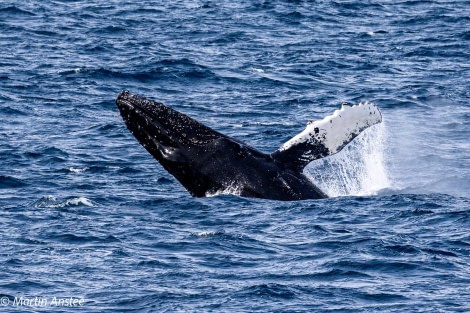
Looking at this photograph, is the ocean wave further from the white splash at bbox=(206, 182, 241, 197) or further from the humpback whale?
the white splash at bbox=(206, 182, 241, 197)

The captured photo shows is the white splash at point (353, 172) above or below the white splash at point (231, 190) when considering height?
below

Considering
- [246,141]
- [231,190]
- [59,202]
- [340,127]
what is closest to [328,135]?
[340,127]

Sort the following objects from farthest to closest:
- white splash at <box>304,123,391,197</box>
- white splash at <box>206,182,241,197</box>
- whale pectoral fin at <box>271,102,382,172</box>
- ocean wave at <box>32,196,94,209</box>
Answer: white splash at <box>304,123,391,197</box>, ocean wave at <box>32,196,94,209</box>, white splash at <box>206,182,241,197</box>, whale pectoral fin at <box>271,102,382,172</box>

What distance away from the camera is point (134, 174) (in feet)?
115

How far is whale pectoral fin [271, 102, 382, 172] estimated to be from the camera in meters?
27.0

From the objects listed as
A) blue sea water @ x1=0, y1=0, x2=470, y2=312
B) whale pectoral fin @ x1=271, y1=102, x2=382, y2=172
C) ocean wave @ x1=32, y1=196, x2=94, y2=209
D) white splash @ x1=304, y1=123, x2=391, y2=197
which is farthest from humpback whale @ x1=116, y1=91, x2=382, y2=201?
ocean wave @ x1=32, y1=196, x2=94, y2=209

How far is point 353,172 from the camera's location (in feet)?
113

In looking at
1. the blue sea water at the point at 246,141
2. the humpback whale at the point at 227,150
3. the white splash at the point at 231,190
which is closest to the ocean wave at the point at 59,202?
the blue sea water at the point at 246,141

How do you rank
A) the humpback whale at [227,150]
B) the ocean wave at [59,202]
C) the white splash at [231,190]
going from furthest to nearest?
1. the ocean wave at [59,202]
2. the white splash at [231,190]
3. the humpback whale at [227,150]

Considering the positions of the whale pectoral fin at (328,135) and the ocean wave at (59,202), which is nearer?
the whale pectoral fin at (328,135)

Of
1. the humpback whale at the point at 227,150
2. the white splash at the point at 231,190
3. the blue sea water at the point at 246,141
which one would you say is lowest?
the blue sea water at the point at 246,141

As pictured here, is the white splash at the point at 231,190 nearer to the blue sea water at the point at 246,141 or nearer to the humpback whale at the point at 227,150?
the humpback whale at the point at 227,150

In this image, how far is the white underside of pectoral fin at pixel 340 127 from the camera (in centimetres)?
2708

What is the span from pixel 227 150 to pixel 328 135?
2314 millimetres
